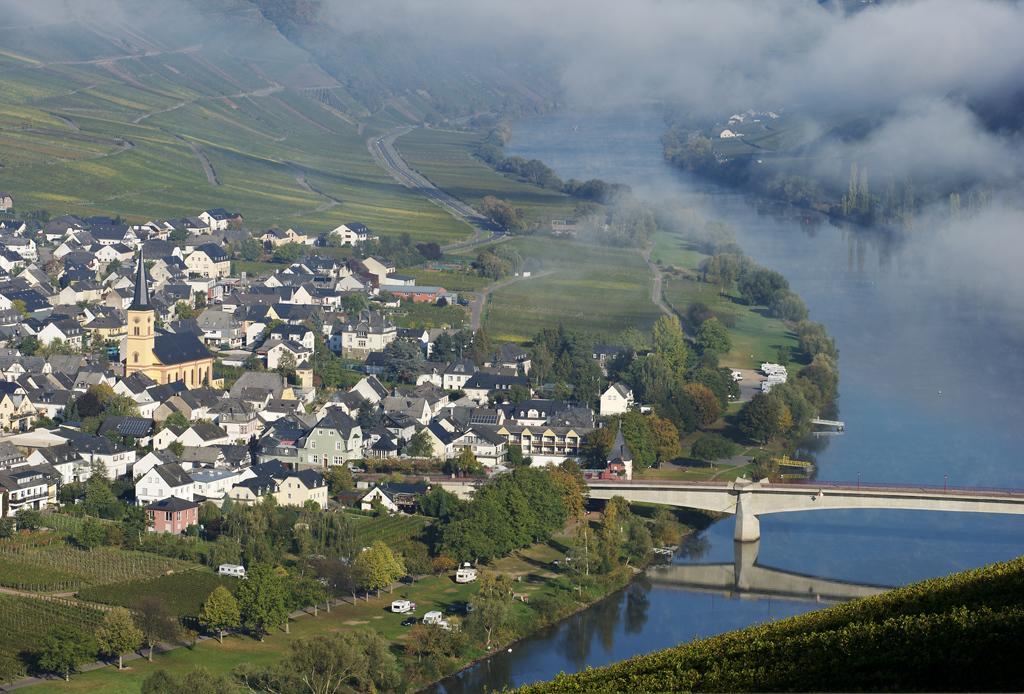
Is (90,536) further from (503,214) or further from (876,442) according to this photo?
(503,214)

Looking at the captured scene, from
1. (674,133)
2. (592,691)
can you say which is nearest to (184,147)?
(674,133)

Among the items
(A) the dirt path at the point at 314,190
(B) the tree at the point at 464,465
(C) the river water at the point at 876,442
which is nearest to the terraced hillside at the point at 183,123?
(A) the dirt path at the point at 314,190

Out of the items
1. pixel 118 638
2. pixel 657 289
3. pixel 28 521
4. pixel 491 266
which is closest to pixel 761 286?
pixel 657 289

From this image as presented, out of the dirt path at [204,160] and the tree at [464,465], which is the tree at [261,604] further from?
the dirt path at [204,160]

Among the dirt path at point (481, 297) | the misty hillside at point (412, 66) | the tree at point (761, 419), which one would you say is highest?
the misty hillside at point (412, 66)

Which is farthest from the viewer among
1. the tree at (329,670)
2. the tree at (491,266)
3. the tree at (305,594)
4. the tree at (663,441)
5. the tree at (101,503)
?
the tree at (491,266)

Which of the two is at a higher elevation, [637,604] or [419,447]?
[419,447]
